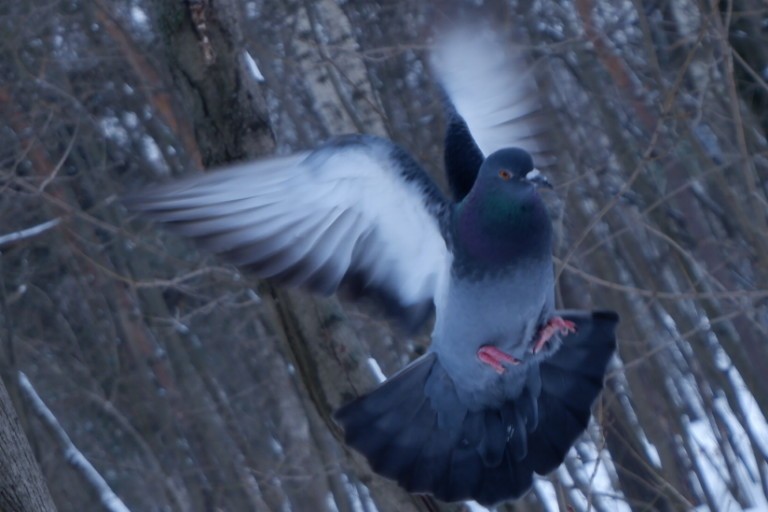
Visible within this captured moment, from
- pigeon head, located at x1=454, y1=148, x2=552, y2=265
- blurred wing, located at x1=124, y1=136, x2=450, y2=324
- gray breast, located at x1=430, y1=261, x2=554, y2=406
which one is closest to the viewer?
blurred wing, located at x1=124, y1=136, x2=450, y2=324

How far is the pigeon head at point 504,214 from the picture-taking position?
3291 millimetres

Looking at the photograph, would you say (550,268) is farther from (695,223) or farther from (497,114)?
(695,223)

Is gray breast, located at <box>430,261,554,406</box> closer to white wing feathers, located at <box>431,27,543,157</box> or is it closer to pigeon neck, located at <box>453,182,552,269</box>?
pigeon neck, located at <box>453,182,552,269</box>

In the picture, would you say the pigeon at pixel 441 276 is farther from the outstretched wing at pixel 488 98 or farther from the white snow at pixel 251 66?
the white snow at pixel 251 66

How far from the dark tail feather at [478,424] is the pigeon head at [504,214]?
1.48ft

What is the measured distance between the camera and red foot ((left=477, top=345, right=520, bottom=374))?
3.53 meters

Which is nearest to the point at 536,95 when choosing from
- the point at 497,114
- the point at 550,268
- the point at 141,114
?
the point at 497,114

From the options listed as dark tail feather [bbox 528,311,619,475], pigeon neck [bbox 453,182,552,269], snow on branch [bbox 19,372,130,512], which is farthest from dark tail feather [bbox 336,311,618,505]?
snow on branch [bbox 19,372,130,512]

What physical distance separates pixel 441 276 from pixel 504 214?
1.38ft

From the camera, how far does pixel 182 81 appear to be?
3.69m

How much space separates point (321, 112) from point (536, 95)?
6.24 feet

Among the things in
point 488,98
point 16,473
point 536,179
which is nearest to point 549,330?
point 536,179

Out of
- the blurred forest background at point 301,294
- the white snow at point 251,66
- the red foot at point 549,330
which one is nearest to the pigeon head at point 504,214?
the red foot at point 549,330

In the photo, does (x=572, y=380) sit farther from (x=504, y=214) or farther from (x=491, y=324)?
(x=504, y=214)
